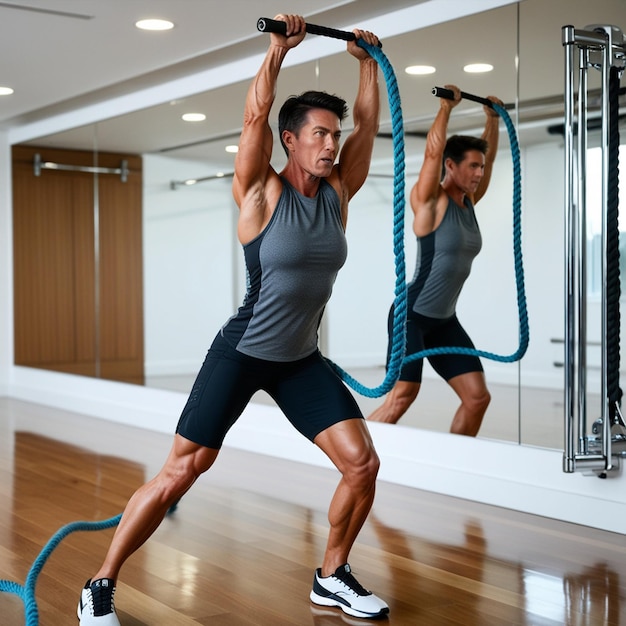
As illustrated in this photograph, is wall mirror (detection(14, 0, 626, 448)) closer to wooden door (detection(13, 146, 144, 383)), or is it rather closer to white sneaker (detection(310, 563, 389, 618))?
wooden door (detection(13, 146, 144, 383))

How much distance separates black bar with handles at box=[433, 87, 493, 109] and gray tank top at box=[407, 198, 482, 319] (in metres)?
0.41

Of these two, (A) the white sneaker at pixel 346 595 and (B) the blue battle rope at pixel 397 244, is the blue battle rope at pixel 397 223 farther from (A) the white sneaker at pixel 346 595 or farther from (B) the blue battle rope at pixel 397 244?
(A) the white sneaker at pixel 346 595

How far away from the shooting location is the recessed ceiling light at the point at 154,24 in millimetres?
4875

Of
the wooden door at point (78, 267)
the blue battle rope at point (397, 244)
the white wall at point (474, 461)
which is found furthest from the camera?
the wooden door at point (78, 267)

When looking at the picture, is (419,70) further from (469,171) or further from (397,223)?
(397,223)

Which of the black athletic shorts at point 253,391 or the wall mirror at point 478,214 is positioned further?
the wall mirror at point 478,214

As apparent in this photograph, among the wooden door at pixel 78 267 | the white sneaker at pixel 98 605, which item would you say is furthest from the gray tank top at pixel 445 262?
the wooden door at pixel 78 267

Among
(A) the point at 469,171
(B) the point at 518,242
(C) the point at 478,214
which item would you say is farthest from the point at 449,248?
(B) the point at 518,242

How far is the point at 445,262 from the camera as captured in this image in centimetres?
427

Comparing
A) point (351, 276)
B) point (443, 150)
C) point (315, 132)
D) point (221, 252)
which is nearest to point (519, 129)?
point (443, 150)

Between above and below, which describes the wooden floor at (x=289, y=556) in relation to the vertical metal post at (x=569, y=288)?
below

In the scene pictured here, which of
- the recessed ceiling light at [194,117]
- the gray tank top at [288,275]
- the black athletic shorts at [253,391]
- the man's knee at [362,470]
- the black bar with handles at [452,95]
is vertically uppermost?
the recessed ceiling light at [194,117]

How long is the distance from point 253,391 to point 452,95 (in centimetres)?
200

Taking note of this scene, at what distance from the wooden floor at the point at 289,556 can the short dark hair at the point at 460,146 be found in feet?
4.78
